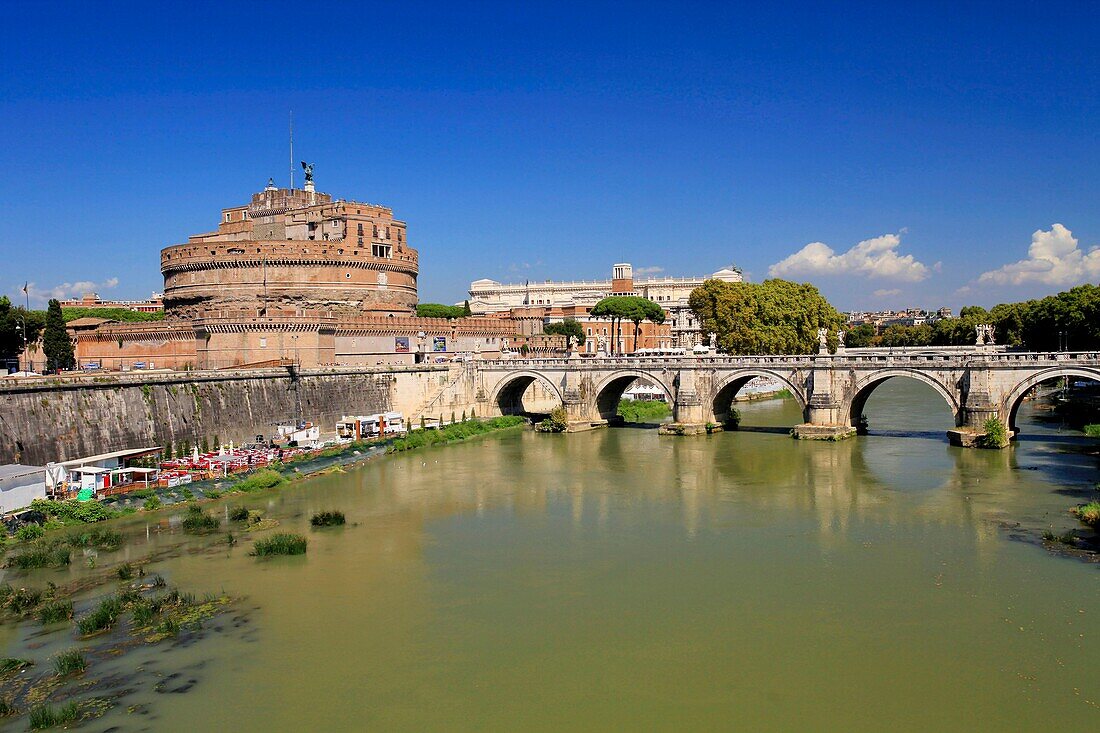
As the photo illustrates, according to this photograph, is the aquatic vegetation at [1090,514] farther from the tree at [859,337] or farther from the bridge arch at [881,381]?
the tree at [859,337]

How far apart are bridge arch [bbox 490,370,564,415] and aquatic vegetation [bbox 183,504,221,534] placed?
85.8 feet

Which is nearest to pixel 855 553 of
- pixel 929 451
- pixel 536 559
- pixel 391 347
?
pixel 536 559

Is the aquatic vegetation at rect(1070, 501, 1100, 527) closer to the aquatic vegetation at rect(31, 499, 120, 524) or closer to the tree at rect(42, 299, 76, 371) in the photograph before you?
the aquatic vegetation at rect(31, 499, 120, 524)

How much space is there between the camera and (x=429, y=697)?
46.6 ft

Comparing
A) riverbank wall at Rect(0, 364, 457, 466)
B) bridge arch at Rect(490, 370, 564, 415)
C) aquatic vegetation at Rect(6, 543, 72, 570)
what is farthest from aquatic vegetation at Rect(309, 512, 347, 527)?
bridge arch at Rect(490, 370, 564, 415)

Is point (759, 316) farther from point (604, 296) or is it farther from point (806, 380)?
point (604, 296)

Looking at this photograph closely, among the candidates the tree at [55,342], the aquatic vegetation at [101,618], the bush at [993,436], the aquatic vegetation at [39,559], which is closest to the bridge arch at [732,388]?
the bush at [993,436]

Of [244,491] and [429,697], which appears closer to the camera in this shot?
[429,697]

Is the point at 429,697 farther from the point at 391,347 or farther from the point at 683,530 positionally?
the point at 391,347

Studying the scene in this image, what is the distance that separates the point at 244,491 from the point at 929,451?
90.2 feet

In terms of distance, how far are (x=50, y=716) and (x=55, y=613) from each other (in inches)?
191

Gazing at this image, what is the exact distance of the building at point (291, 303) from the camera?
46875 mm

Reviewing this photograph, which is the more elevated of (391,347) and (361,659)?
(391,347)

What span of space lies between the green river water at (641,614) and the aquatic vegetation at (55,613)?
0.40 m
